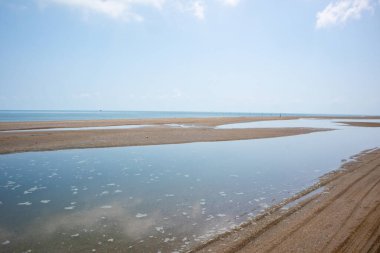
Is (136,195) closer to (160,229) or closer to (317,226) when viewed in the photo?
(160,229)

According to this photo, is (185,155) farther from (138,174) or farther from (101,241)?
(101,241)

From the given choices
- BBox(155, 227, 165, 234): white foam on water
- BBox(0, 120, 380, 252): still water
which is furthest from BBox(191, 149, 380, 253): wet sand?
BBox(155, 227, 165, 234): white foam on water

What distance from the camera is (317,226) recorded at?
26.3 ft

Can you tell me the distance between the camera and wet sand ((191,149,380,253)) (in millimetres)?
6828

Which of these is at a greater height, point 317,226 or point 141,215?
point 317,226

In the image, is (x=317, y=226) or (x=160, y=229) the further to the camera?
(x=160, y=229)

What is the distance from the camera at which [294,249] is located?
6.68 meters

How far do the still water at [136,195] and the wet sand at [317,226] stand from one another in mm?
649

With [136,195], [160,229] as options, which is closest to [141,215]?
[160,229]

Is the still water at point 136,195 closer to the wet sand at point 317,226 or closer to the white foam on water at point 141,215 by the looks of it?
the white foam on water at point 141,215

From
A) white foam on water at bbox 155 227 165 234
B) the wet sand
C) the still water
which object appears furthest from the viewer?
white foam on water at bbox 155 227 165 234

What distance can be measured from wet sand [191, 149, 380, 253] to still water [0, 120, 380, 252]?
65cm

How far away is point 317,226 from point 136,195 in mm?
7068

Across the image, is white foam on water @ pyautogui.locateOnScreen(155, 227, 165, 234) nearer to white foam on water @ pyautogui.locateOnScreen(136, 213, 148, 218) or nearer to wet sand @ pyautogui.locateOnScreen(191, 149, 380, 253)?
white foam on water @ pyautogui.locateOnScreen(136, 213, 148, 218)
